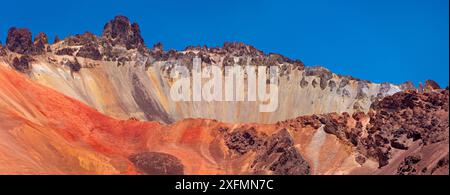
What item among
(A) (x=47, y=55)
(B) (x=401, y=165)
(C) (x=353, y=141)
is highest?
(A) (x=47, y=55)

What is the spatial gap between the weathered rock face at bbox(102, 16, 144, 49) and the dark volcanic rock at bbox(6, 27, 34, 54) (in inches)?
1083

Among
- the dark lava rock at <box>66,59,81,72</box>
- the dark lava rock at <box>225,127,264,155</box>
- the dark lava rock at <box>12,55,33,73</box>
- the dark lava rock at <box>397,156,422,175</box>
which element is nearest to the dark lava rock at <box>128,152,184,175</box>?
the dark lava rock at <box>225,127,264,155</box>

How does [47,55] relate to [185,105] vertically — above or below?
above

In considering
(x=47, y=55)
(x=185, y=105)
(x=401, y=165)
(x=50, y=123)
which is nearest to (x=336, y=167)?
(x=401, y=165)

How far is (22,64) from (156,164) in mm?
75731

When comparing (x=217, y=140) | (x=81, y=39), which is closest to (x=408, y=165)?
(x=217, y=140)

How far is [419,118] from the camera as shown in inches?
2655

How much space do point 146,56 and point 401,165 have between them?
11722cm

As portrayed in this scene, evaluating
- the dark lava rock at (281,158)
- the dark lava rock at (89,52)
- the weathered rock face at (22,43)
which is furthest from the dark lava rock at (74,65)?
the dark lava rock at (281,158)

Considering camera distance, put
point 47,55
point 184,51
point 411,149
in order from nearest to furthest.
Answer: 1. point 411,149
2. point 47,55
3. point 184,51

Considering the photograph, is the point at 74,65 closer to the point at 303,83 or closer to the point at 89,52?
the point at 89,52

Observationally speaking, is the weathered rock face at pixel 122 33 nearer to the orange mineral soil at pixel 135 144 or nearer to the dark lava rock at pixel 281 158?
the orange mineral soil at pixel 135 144
